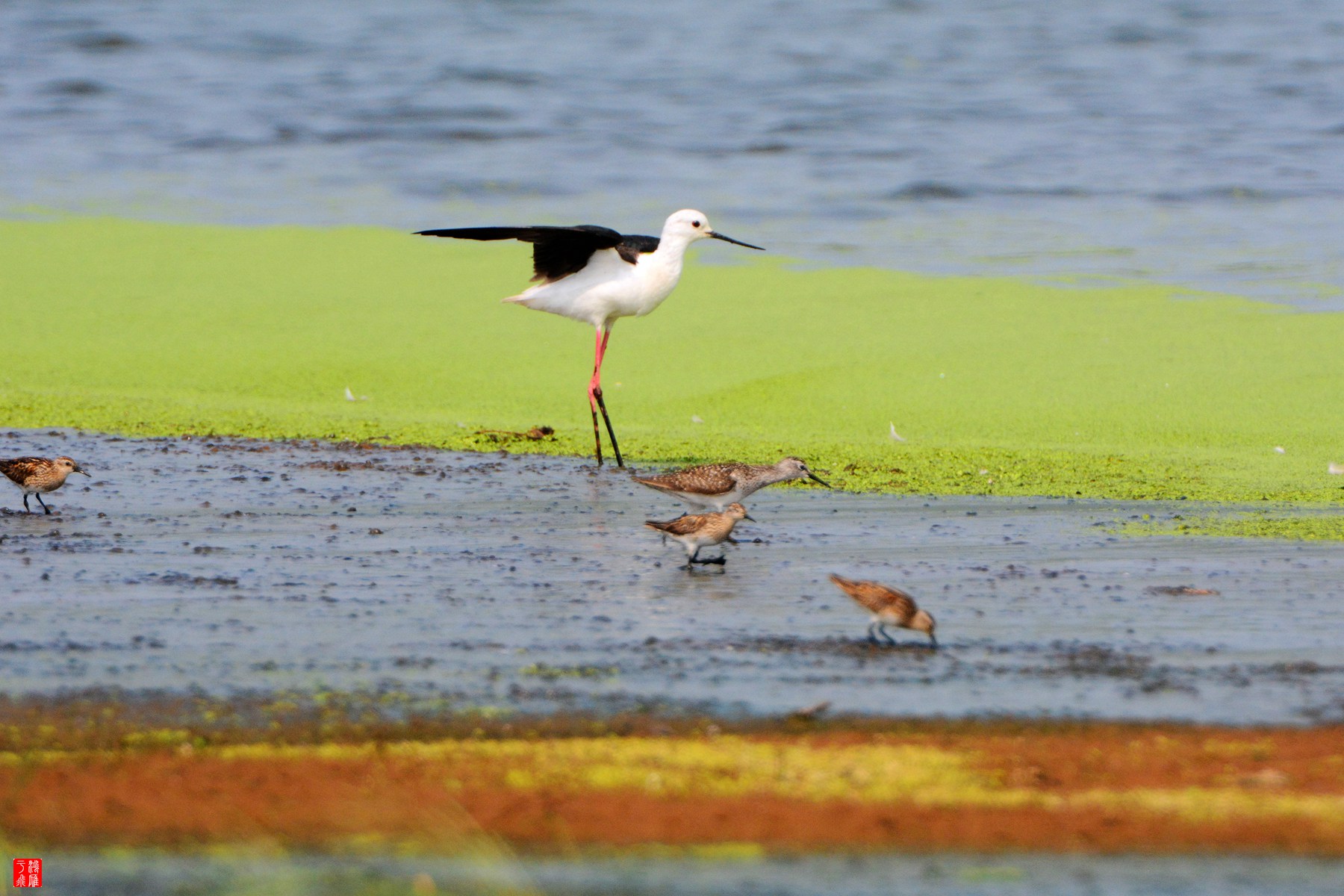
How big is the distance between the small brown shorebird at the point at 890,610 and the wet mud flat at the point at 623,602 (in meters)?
0.07

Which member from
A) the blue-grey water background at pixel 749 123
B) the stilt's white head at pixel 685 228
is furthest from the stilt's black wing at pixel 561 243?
the blue-grey water background at pixel 749 123

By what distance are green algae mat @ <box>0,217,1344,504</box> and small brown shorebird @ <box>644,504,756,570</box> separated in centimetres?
143

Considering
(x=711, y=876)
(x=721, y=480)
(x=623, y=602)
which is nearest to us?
(x=711, y=876)

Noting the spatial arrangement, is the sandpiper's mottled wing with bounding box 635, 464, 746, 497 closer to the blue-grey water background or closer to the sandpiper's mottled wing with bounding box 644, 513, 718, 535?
the sandpiper's mottled wing with bounding box 644, 513, 718, 535

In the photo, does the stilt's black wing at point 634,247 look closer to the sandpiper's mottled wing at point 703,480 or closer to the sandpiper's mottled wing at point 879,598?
the sandpiper's mottled wing at point 703,480

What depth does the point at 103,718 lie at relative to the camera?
3.76 metres

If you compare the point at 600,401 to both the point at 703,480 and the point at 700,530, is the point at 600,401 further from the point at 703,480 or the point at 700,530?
the point at 700,530

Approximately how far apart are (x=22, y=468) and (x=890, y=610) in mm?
3248

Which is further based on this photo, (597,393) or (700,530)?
(597,393)

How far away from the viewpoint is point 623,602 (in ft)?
16.4

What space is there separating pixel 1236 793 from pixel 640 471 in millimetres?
4145

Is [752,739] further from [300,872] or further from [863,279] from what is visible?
[863,279]

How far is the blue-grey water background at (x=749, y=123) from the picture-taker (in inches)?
564

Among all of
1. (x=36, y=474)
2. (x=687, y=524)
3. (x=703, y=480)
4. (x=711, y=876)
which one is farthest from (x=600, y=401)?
(x=711, y=876)
